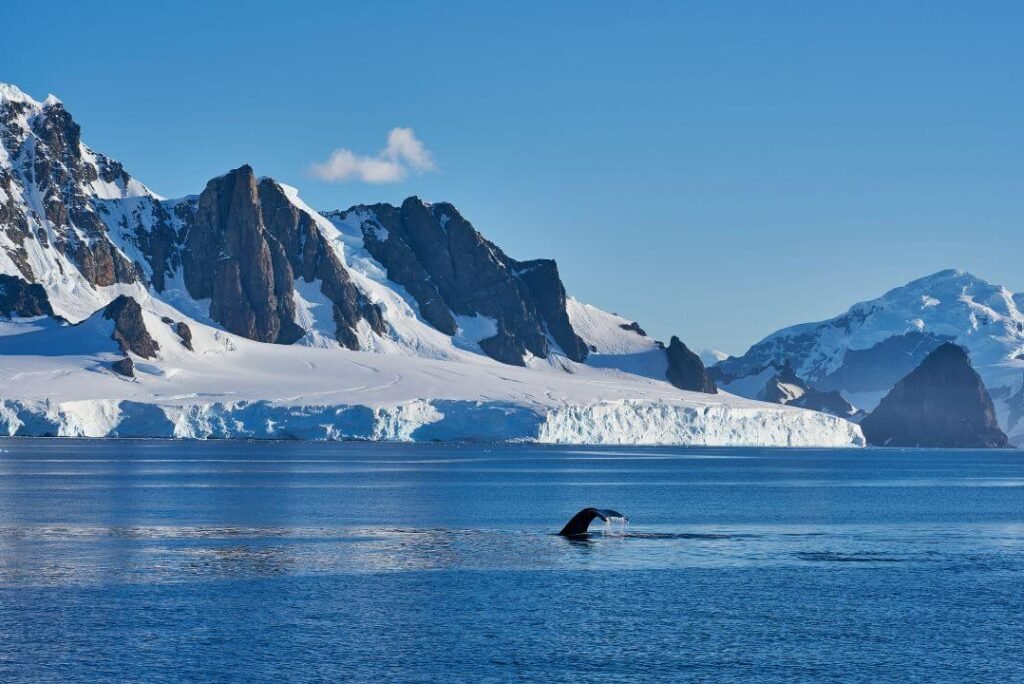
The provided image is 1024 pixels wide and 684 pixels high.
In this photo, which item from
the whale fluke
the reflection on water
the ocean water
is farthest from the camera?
the whale fluke

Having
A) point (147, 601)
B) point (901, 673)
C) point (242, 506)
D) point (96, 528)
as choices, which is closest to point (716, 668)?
point (901, 673)

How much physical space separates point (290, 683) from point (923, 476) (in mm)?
147952

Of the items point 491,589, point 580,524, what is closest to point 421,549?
point 580,524

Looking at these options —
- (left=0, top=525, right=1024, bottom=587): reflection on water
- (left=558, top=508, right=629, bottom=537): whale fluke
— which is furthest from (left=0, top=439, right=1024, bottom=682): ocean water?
(left=558, top=508, right=629, bottom=537): whale fluke

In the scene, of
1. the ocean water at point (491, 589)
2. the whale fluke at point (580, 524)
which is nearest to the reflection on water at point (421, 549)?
Answer: the ocean water at point (491, 589)

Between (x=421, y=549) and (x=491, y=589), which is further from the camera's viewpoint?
(x=421, y=549)

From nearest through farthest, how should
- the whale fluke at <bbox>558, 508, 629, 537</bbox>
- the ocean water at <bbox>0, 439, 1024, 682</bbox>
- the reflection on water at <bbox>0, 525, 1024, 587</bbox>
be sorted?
the ocean water at <bbox>0, 439, 1024, 682</bbox>
the reflection on water at <bbox>0, 525, 1024, 587</bbox>
the whale fluke at <bbox>558, 508, 629, 537</bbox>

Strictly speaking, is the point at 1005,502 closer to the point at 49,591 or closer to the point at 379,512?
the point at 379,512

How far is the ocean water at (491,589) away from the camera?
39.0 m

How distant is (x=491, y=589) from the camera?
52.1 m

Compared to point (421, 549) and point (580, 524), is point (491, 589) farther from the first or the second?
point (580, 524)

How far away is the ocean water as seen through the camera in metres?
39.0

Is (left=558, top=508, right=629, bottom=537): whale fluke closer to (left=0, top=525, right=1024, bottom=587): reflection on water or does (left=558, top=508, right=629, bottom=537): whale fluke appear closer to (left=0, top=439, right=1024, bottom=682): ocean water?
(left=0, top=525, right=1024, bottom=587): reflection on water

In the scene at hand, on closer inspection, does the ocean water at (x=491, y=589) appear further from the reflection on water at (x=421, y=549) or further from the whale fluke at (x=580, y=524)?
the whale fluke at (x=580, y=524)
